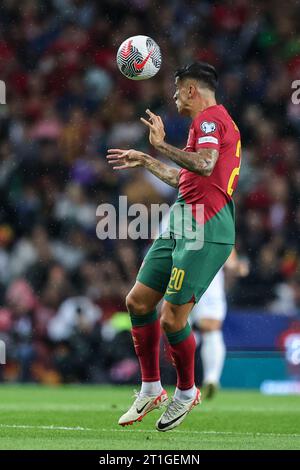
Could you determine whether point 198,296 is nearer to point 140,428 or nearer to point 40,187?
point 140,428

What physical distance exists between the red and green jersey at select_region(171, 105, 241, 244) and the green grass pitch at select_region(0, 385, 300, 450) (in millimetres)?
1303

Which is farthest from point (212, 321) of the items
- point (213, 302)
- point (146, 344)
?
point (146, 344)

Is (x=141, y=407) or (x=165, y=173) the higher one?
(x=165, y=173)

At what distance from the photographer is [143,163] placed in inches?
282

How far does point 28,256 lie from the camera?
1537 cm

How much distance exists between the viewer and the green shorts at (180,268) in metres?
7.05

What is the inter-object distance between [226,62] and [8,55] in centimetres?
352

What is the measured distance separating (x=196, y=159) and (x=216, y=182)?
308 mm

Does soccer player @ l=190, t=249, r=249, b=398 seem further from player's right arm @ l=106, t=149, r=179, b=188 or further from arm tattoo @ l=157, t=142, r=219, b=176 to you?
arm tattoo @ l=157, t=142, r=219, b=176

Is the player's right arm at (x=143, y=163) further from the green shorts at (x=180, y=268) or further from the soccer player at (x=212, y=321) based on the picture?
the soccer player at (x=212, y=321)

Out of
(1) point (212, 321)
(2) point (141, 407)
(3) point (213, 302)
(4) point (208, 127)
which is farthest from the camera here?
(1) point (212, 321)

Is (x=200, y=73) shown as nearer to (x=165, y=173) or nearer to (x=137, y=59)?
(x=137, y=59)
